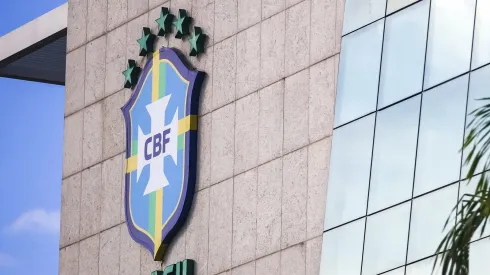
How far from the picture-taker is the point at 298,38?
26.6m

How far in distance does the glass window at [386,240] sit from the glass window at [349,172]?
528 millimetres

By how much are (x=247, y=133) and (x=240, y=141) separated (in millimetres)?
240

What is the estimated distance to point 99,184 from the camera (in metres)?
31.9

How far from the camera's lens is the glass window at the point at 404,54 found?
2389 centimetres

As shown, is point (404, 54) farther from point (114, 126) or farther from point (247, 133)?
point (114, 126)

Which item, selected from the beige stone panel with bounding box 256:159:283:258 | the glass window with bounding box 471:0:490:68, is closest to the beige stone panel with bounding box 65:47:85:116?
the beige stone panel with bounding box 256:159:283:258

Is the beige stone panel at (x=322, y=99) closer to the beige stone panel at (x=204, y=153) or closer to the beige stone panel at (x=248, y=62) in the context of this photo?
the beige stone panel at (x=248, y=62)

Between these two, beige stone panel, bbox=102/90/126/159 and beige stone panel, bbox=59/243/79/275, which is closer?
beige stone panel, bbox=102/90/126/159

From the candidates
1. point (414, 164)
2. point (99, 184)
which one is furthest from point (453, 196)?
point (99, 184)

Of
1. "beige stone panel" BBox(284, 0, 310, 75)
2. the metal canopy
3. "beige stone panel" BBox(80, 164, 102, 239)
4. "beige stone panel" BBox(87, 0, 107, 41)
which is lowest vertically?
"beige stone panel" BBox(284, 0, 310, 75)

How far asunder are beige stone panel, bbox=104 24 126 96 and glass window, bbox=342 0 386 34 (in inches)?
289

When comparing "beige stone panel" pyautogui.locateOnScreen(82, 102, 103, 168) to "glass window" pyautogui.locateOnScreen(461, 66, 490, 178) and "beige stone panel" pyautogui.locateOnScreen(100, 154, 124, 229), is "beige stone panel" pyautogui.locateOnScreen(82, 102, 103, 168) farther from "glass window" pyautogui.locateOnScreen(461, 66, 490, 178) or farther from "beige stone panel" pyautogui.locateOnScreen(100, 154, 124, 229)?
"glass window" pyautogui.locateOnScreen(461, 66, 490, 178)

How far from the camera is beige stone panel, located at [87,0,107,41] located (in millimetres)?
32750

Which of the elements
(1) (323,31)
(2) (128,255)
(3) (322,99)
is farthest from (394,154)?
(2) (128,255)
